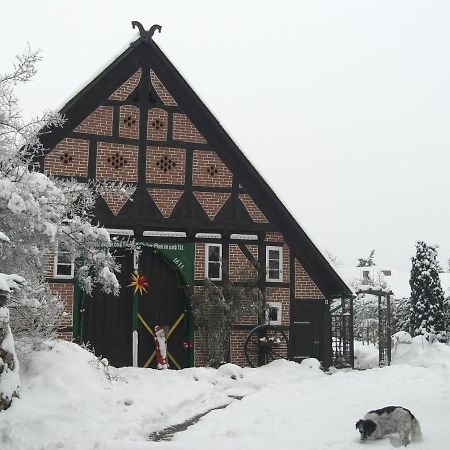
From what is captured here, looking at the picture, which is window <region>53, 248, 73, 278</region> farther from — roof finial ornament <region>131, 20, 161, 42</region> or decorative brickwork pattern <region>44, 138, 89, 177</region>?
roof finial ornament <region>131, 20, 161, 42</region>

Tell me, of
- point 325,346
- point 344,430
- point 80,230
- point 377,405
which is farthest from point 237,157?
point 344,430

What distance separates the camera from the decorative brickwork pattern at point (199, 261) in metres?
13.9

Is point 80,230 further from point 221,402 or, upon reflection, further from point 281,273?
point 281,273

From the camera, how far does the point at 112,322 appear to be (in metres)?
13.4

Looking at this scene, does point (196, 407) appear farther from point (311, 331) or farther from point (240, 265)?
point (311, 331)

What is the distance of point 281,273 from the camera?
14.6 meters

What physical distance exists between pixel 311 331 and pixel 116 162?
621 cm

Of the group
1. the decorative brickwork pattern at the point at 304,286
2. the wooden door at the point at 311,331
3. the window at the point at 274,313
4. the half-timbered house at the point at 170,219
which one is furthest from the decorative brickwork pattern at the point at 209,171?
the wooden door at the point at 311,331

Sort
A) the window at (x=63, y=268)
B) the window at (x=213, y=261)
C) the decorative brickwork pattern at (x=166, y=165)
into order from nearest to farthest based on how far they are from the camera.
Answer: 1. the window at (x=63, y=268)
2. the decorative brickwork pattern at (x=166, y=165)
3. the window at (x=213, y=261)

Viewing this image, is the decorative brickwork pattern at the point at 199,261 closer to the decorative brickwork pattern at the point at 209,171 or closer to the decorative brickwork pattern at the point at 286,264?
the decorative brickwork pattern at the point at 209,171

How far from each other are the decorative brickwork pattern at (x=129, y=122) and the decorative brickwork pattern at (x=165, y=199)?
142cm

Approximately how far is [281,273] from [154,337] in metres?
3.44

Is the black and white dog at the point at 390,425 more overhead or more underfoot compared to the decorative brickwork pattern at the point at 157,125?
more underfoot

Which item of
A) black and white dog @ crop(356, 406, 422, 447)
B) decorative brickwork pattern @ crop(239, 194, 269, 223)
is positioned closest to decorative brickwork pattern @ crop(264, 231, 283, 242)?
decorative brickwork pattern @ crop(239, 194, 269, 223)
